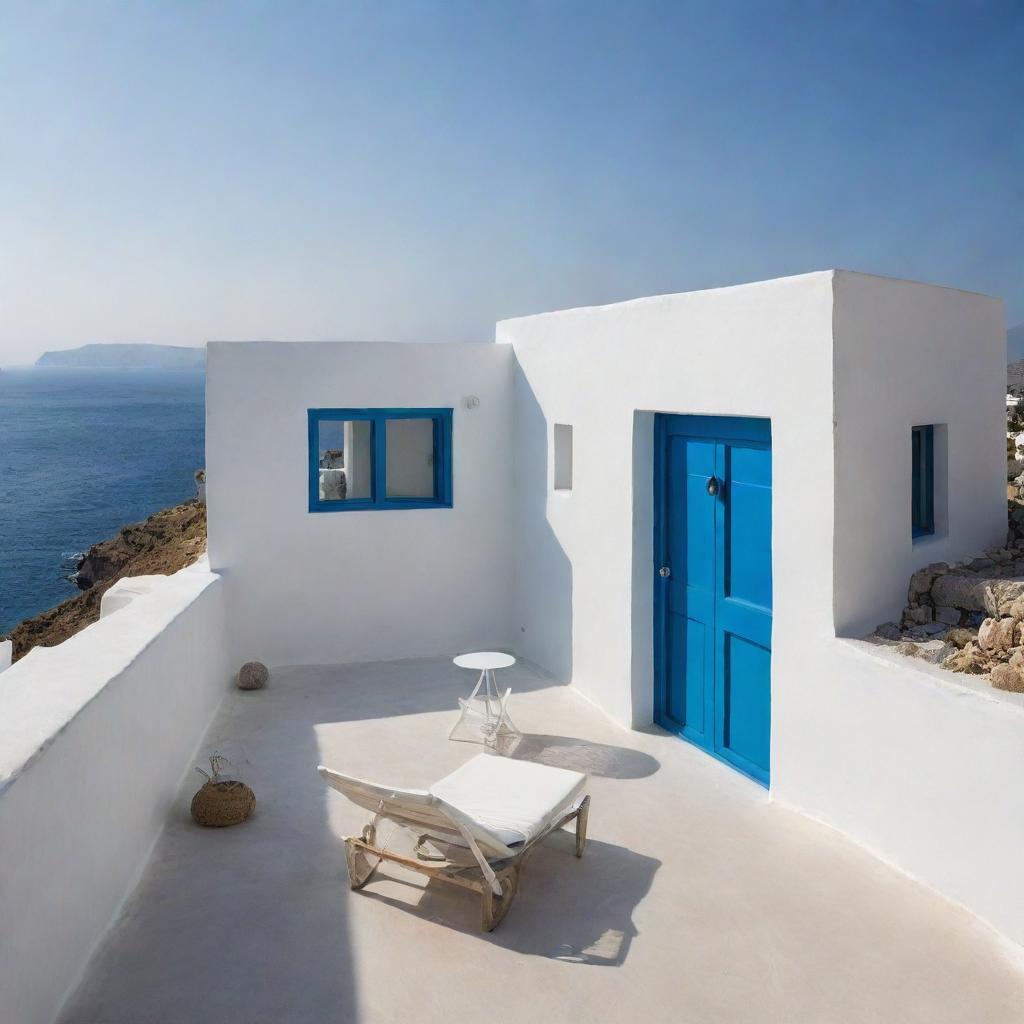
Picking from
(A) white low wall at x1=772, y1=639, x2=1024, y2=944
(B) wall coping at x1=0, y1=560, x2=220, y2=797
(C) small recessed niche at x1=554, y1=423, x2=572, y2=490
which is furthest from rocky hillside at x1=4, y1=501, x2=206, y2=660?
(A) white low wall at x1=772, y1=639, x2=1024, y2=944

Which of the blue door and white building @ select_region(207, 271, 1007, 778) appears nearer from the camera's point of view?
white building @ select_region(207, 271, 1007, 778)

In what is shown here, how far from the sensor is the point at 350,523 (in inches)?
373

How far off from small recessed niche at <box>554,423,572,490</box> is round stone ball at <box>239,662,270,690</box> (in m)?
3.31

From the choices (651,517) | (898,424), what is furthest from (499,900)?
(898,424)

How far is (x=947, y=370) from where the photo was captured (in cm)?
634

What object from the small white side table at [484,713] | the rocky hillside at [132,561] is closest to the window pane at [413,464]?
the small white side table at [484,713]

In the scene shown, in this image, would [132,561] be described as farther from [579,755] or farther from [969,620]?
[969,620]

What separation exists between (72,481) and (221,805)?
8765 cm

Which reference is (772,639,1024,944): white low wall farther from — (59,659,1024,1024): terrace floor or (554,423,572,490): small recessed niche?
(554,423,572,490): small recessed niche

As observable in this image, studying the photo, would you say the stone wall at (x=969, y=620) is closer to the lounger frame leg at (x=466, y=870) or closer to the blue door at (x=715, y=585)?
the blue door at (x=715, y=585)

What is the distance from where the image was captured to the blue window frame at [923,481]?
21.8 feet

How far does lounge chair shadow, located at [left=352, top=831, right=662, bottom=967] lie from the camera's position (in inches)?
175

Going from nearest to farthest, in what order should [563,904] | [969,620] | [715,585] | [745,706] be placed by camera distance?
1. [563,904]
2. [969,620]
3. [745,706]
4. [715,585]

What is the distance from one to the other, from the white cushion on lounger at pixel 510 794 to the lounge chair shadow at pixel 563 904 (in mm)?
338
